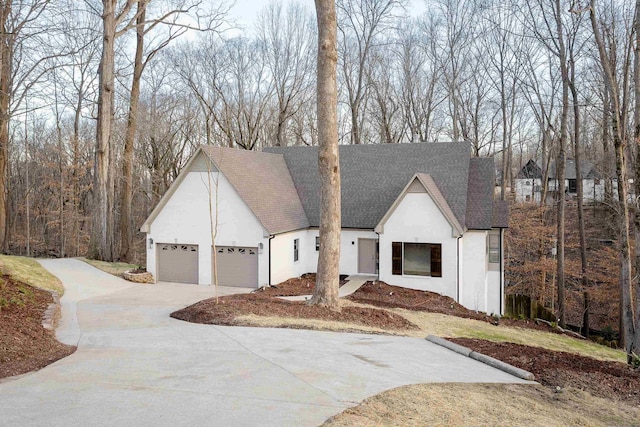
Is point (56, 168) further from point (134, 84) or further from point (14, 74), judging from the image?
point (134, 84)

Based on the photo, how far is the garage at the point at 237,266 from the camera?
19.5 m

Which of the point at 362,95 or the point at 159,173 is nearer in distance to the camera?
the point at 159,173

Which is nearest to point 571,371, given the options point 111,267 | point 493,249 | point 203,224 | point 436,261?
point 436,261

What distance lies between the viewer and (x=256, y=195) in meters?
20.5

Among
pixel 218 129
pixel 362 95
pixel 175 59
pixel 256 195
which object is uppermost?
pixel 175 59

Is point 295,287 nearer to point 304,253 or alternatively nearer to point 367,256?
point 304,253

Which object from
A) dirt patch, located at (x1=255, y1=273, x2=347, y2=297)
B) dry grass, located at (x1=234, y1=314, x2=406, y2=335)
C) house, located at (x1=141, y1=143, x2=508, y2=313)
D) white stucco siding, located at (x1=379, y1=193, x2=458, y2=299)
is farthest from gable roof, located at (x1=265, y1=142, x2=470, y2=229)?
dry grass, located at (x1=234, y1=314, x2=406, y2=335)

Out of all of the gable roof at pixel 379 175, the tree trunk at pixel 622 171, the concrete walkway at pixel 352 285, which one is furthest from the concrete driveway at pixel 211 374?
the gable roof at pixel 379 175

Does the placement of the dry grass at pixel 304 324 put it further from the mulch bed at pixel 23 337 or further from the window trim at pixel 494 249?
the window trim at pixel 494 249

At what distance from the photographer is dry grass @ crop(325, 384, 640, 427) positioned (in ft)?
18.8

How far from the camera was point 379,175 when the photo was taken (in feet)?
76.5

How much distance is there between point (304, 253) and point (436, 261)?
19.0ft

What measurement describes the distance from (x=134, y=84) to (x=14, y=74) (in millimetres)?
7247

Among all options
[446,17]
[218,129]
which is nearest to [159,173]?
[218,129]
